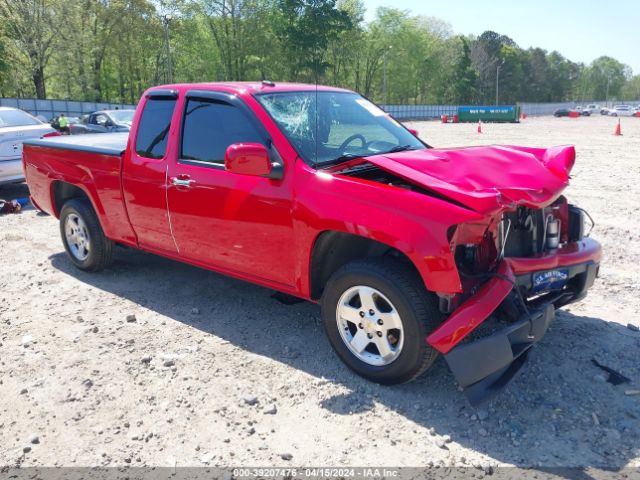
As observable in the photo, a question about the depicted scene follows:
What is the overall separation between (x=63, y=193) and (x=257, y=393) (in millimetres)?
3858

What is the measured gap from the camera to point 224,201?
4.21m

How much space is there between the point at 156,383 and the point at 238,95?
85.9 inches

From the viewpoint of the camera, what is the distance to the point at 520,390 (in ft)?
11.5

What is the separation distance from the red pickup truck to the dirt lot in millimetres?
295

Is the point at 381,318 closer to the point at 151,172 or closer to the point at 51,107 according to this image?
the point at 151,172

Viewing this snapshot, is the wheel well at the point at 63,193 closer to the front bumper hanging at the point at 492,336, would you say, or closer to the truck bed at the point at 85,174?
the truck bed at the point at 85,174

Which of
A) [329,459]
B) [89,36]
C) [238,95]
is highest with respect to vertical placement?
[89,36]

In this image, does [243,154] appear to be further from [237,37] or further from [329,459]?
[237,37]

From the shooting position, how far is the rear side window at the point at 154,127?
4.81 meters

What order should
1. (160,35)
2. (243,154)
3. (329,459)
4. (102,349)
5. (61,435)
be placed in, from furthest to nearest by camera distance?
(160,35), (102,349), (243,154), (61,435), (329,459)

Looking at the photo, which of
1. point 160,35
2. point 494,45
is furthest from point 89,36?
point 494,45

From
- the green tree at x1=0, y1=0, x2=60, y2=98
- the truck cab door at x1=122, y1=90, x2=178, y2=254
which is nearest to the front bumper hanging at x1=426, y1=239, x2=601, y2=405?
the truck cab door at x1=122, y1=90, x2=178, y2=254

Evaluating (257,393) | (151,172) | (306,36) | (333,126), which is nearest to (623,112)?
(306,36)

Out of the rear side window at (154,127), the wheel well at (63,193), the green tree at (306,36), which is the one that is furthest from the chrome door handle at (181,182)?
the green tree at (306,36)
